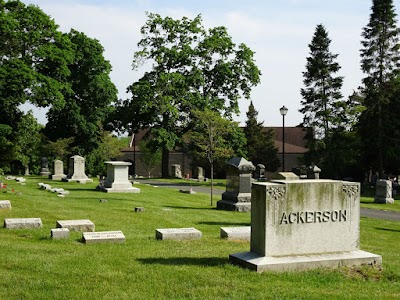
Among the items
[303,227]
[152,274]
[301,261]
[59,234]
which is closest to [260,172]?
[59,234]

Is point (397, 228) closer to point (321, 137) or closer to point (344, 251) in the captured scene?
point (344, 251)

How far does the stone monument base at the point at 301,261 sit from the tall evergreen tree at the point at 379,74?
110 feet

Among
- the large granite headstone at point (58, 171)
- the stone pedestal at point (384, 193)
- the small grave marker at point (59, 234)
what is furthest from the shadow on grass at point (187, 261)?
the large granite headstone at point (58, 171)

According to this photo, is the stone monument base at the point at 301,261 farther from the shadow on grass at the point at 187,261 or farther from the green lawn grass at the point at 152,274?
the shadow on grass at the point at 187,261

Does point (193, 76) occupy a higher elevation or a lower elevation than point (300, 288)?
higher

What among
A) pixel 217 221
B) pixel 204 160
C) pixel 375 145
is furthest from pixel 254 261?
pixel 204 160

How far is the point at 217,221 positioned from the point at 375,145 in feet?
91.7

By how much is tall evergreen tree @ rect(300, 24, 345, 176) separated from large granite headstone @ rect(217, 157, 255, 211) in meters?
25.7

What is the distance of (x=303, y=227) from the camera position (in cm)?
763

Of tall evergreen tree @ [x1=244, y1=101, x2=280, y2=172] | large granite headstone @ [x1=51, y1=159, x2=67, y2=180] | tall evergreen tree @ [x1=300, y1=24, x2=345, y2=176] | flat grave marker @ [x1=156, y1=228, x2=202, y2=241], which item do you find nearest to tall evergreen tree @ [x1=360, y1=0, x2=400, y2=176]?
tall evergreen tree @ [x1=300, y1=24, x2=345, y2=176]

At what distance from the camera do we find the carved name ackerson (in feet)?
24.7

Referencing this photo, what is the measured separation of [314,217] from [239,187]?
1182cm

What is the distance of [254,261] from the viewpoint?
Result: 24.1 feet

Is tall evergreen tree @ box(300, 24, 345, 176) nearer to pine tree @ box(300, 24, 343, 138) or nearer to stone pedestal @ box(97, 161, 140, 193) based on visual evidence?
pine tree @ box(300, 24, 343, 138)
